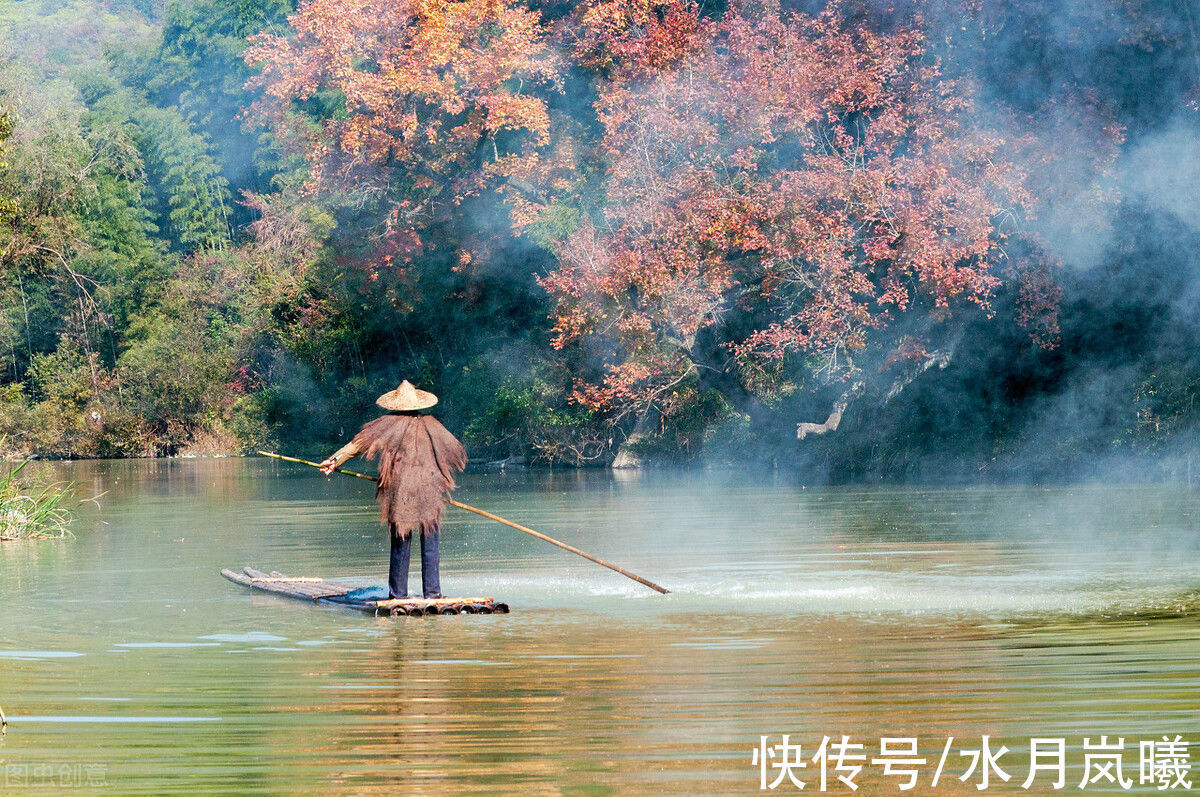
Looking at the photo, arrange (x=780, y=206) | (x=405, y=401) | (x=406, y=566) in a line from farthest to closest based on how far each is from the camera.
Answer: (x=780, y=206) < (x=405, y=401) < (x=406, y=566)

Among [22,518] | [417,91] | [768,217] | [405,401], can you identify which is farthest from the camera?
[417,91]

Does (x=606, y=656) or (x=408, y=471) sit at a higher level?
(x=408, y=471)

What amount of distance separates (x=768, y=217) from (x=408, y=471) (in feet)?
52.3

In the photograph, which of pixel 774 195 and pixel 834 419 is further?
pixel 834 419

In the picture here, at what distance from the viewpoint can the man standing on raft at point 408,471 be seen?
41.3ft

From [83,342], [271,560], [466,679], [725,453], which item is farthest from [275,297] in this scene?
[466,679]

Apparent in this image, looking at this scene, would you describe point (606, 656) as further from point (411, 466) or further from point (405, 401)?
point (405, 401)

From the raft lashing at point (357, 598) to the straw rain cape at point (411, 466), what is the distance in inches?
23.6

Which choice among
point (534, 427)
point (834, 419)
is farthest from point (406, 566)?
point (534, 427)

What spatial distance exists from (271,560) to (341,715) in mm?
8916

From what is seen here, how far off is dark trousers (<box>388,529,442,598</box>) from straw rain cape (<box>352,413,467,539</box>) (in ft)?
0.25

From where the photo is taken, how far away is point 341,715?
835 cm

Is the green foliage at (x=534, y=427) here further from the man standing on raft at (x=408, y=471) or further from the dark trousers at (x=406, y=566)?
the dark trousers at (x=406, y=566)

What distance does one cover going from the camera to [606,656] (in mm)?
10086
